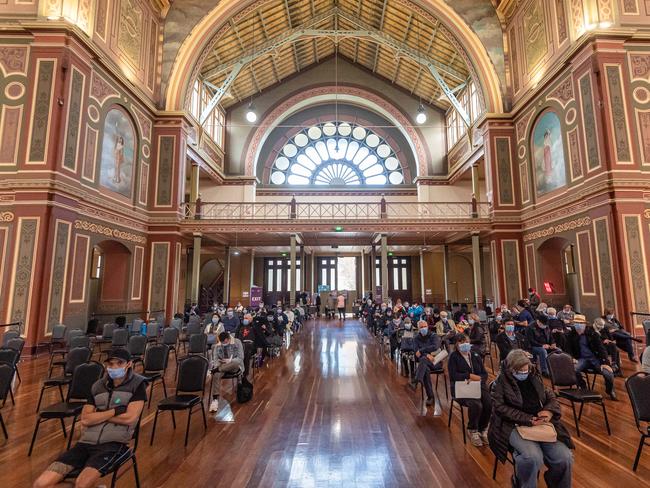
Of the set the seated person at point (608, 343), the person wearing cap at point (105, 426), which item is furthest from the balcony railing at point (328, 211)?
the person wearing cap at point (105, 426)

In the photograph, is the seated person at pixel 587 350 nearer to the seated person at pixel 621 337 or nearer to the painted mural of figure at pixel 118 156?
the seated person at pixel 621 337

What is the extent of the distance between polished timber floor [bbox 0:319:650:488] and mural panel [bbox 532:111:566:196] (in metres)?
8.18

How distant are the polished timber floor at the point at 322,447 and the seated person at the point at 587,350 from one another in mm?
461

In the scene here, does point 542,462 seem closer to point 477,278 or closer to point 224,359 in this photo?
→ point 224,359

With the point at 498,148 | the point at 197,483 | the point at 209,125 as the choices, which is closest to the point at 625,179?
the point at 498,148

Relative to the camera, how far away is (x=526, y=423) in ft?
9.20

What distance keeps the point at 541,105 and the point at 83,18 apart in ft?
49.5

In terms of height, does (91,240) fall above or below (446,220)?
below

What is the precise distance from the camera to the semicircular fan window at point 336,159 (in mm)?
23297

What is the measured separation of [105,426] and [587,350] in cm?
644

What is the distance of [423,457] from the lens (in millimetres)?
3584

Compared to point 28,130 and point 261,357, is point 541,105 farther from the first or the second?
point 28,130

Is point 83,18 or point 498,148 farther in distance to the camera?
point 498,148

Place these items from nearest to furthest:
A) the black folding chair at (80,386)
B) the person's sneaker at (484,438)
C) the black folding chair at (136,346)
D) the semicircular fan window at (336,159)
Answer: the black folding chair at (80,386)
the person's sneaker at (484,438)
the black folding chair at (136,346)
the semicircular fan window at (336,159)
